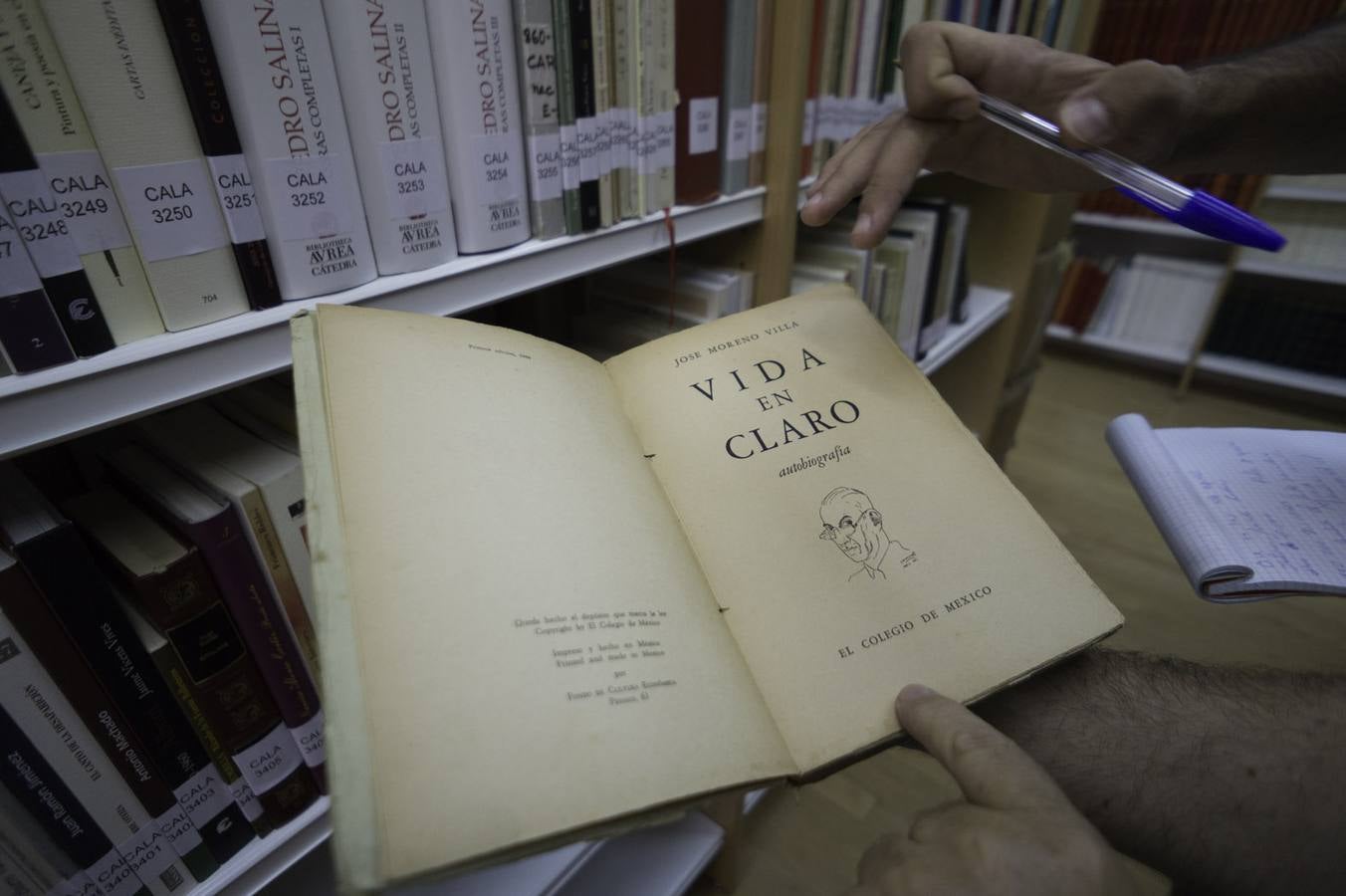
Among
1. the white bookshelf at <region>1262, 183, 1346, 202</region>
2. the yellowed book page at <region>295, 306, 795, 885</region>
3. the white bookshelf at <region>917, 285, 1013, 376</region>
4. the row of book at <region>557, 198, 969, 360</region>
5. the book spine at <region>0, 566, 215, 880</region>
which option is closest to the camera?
the yellowed book page at <region>295, 306, 795, 885</region>

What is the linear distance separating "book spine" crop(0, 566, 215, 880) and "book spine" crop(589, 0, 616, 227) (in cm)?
53

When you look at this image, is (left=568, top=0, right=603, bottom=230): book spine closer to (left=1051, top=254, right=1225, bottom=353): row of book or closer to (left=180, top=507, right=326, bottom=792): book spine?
(left=180, top=507, right=326, bottom=792): book spine

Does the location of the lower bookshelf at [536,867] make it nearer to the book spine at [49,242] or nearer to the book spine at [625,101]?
the book spine at [49,242]

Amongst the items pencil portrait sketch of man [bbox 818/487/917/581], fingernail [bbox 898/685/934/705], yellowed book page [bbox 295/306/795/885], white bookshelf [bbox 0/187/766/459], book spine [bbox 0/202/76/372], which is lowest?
fingernail [bbox 898/685/934/705]

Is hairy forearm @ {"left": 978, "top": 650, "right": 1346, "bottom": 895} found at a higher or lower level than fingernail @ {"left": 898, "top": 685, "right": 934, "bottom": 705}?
lower

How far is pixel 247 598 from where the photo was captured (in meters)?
0.49

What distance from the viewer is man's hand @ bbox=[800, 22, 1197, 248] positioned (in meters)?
0.56

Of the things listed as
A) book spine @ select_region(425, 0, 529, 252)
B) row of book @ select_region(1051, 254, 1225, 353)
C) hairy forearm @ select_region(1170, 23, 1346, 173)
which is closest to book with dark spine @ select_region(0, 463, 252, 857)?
book spine @ select_region(425, 0, 529, 252)

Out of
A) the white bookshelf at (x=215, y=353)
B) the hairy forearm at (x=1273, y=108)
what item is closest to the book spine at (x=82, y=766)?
the white bookshelf at (x=215, y=353)

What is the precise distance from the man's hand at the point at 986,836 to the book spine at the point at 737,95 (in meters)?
0.59

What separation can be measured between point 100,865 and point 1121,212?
10.4 ft

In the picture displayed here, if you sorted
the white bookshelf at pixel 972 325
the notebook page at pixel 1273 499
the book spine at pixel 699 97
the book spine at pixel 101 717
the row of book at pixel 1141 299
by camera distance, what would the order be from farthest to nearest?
1. the row of book at pixel 1141 299
2. the white bookshelf at pixel 972 325
3. the book spine at pixel 699 97
4. the notebook page at pixel 1273 499
5. the book spine at pixel 101 717

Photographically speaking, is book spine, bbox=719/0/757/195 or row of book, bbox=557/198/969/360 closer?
book spine, bbox=719/0/757/195

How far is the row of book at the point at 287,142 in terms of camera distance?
1.14 feet
